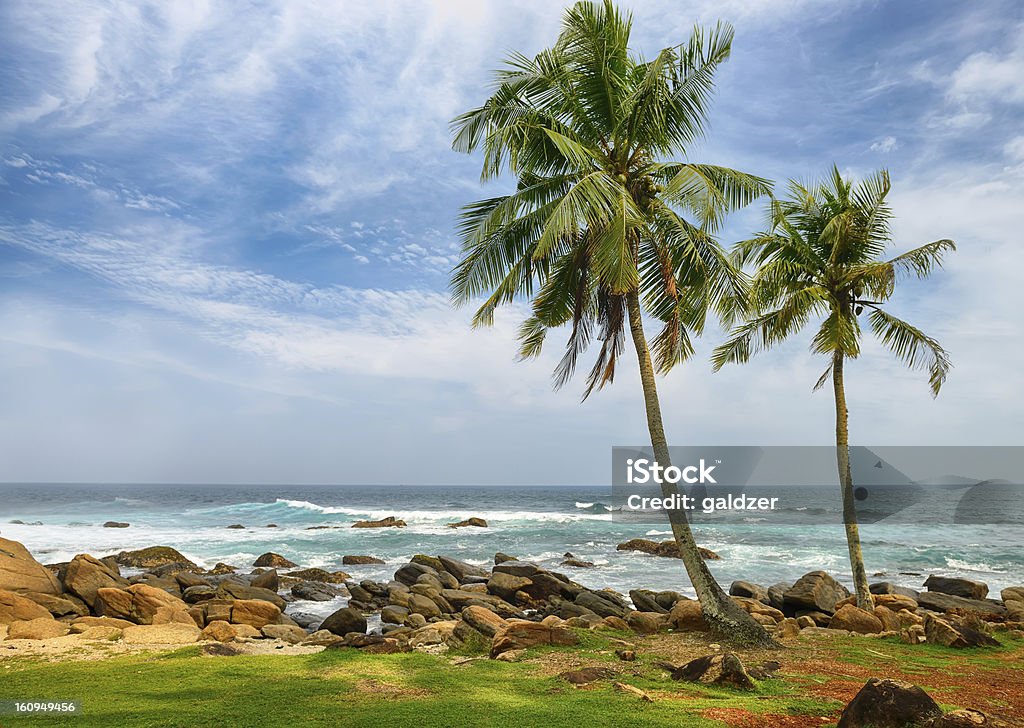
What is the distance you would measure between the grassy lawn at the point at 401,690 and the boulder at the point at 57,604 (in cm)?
634

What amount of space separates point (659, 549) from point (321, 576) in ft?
51.0

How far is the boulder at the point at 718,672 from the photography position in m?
7.24

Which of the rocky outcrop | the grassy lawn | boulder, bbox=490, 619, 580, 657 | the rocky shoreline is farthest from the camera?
the rocky outcrop

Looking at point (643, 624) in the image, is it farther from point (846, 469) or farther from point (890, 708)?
point (890, 708)

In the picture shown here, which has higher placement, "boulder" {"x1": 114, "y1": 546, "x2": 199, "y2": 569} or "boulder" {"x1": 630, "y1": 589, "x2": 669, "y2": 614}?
"boulder" {"x1": 630, "y1": 589, "x2": 669, "y2": 614}

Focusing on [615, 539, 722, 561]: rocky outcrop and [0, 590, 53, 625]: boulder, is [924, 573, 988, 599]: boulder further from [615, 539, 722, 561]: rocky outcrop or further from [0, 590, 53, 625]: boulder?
[0, 590, 53, 625]: boulder

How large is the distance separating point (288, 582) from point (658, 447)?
588 inches

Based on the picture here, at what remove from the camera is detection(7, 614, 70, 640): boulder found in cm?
1035

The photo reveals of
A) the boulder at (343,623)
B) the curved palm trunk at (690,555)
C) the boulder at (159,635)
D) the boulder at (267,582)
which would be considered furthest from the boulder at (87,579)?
the curved palm trunk at (690,555)

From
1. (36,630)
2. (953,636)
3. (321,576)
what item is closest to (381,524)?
(321,576)

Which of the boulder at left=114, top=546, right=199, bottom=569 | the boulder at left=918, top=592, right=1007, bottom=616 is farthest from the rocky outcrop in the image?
the boulder at left=114, top=546, right=199, bottom=569

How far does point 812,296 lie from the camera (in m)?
12.7

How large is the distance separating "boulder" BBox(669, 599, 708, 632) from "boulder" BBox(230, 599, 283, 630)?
26.5ft

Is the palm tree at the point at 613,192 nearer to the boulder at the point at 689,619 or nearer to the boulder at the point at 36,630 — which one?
the boulder at the point at 689,619
